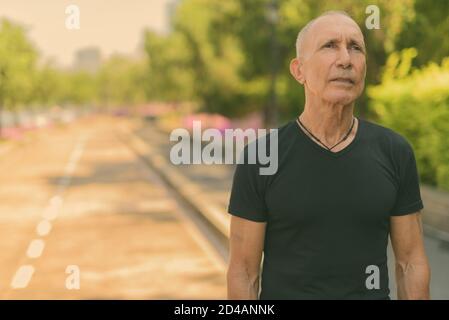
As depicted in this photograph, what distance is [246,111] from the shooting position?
35094 mm

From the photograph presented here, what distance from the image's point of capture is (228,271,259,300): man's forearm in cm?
241

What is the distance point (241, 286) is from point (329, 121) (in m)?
0.60

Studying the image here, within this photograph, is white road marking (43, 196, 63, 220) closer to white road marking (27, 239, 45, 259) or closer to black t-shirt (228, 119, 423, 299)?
white road marking (27, 239, 45, 259)

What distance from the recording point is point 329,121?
2.45 m

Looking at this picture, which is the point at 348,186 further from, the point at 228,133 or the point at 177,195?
the point at 228,133

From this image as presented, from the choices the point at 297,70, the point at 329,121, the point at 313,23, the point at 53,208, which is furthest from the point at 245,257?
the point at 53,208

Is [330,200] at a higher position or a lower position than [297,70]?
lower

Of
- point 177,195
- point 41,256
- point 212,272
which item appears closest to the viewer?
point 212,272

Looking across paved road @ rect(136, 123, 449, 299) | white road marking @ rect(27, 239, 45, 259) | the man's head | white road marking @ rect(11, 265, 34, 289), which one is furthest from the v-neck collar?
white road marking @ rect(27, 239, 45, 259)

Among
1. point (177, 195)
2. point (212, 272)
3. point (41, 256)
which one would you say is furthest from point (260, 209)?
point (177, 195)

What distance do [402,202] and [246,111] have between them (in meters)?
32.8

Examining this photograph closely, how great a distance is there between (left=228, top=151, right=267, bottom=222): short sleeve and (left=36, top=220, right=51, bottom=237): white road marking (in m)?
9.75

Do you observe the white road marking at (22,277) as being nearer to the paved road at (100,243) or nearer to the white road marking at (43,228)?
the paved road at (100,243)

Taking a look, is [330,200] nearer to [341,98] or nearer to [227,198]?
[341,98]
